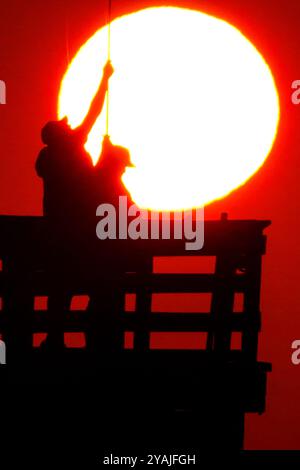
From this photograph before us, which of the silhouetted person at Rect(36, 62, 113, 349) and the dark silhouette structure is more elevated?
the silhouetted person at Rect(36, 62, 113, 349)

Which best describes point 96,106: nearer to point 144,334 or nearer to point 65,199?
point 65,199

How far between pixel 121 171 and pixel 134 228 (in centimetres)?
37

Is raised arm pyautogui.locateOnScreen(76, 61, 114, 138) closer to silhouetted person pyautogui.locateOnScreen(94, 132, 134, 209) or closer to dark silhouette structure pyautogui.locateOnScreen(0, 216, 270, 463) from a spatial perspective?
silhouetted person pyautogui.locateOnScreen(94, 132, 134, 209)

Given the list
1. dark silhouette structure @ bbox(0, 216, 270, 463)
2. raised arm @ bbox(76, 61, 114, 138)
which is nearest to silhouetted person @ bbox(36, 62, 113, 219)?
raised arm @ bbox(76, 61, 114, 138)

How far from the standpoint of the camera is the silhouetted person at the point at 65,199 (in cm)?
409

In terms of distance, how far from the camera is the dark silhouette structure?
4047 mm

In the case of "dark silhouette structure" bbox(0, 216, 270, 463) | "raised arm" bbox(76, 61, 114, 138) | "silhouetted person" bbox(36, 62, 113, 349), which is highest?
"raised arm" bbox(76, 61, 114, 138)

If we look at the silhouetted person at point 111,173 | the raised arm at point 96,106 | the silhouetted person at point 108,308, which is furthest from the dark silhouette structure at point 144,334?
the raised arm at point 96,106

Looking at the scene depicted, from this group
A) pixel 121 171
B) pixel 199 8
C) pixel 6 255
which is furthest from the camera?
pixel 199 8

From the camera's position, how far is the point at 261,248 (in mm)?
4133

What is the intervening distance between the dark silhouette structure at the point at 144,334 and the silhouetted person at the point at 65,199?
0.03 meters
